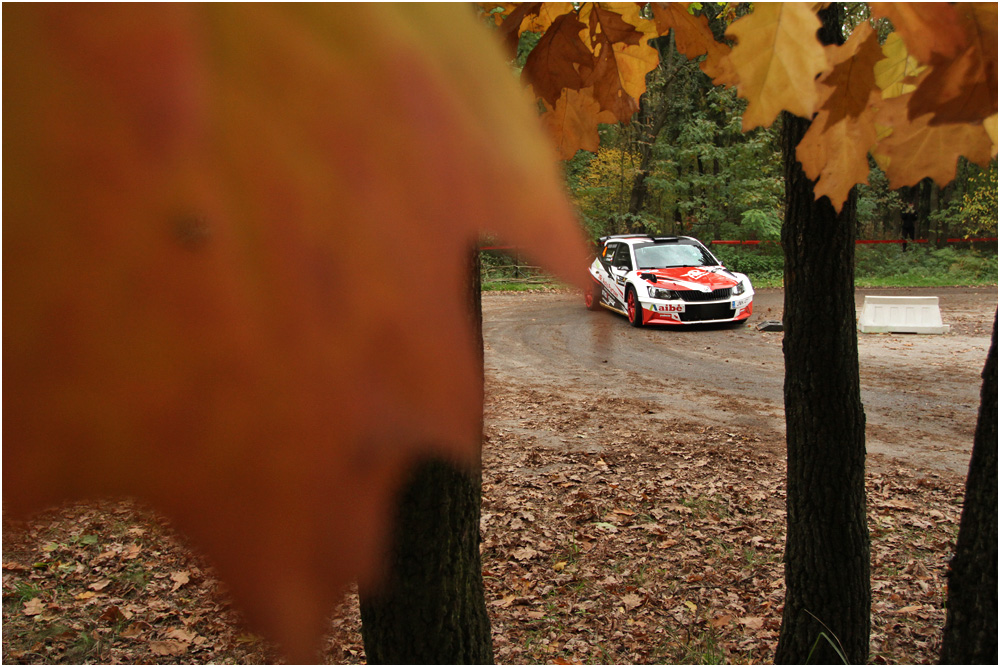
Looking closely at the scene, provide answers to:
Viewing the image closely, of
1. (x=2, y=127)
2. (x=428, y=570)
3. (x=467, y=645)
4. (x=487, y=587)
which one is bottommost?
(x=487, y=587)

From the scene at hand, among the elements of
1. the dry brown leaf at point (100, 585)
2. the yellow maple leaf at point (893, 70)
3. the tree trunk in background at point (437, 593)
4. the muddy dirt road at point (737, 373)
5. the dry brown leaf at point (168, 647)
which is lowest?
the dry brown leaf at point (168, 647)

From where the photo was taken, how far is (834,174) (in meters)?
0.80

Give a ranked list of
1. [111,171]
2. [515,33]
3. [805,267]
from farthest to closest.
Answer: [805,267]
[515,33]
[111,171]

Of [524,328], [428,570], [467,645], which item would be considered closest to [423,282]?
[428,570]

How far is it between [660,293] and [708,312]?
2.68 ft

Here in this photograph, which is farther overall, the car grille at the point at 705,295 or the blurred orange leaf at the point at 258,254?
the car grille at the point at 705,295

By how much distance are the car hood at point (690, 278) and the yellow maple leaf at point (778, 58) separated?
1025cm

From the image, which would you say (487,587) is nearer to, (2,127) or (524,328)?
(2,127)

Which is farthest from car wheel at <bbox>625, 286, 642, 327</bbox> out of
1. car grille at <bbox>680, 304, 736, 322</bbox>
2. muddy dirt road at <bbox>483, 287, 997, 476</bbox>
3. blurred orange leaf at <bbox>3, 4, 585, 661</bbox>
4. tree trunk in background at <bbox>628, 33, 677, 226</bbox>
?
blurred orange leaf at <bbox>3, 4, 585, 661</bbox>

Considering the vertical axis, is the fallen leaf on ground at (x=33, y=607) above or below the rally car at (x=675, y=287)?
below

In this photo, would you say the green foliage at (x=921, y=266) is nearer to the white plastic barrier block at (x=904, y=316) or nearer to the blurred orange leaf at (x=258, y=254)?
the white plastic barrier block at (x=904, y=316)

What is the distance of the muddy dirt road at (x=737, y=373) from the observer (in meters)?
5.40

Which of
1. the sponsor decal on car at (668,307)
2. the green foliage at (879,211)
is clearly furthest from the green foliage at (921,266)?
the sponsor decal on car at (668,307)

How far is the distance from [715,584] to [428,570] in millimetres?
2342
